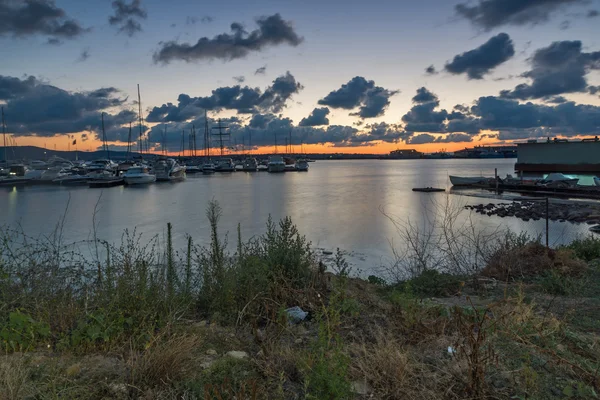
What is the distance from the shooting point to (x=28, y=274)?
5.18m

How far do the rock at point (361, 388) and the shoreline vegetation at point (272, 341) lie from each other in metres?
0.02

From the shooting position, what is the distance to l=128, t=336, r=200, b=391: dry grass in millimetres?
3303

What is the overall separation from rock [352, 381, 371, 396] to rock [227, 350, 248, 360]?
1.13 metres

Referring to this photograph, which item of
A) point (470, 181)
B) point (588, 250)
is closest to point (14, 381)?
point (588, 250)

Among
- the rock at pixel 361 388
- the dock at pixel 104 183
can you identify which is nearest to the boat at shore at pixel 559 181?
the rock at pixel 361 388

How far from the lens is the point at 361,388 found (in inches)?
131

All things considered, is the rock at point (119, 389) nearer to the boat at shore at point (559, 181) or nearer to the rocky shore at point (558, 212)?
the rocky shore at point (558, 212)

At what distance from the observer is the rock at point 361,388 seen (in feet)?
10.8

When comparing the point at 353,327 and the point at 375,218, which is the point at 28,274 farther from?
the point at 375,218

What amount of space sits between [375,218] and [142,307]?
2366 centimetres

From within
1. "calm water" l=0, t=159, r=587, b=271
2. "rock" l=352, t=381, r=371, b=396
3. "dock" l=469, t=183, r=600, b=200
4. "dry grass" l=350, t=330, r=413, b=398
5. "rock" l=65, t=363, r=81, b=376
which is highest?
"rock" l=65, t=363, r=81, b=376

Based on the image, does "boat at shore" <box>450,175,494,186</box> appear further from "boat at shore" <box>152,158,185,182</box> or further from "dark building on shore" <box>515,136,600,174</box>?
"boat at shore" <box>152,158,185,182</box>

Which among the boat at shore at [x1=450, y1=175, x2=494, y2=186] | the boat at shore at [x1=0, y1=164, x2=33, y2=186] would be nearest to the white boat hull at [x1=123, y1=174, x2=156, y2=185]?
the boat at shore at [x1=0, y1=164, x2=33, y2=186]

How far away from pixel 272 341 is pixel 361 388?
1180mm
